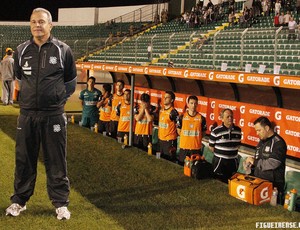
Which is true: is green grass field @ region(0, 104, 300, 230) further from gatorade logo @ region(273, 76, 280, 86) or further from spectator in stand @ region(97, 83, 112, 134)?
spectator in stand @ region(97, 83, 112, 134)

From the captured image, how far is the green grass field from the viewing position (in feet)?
18.0

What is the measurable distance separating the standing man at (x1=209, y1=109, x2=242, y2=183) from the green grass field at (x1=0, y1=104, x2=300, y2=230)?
50 cm

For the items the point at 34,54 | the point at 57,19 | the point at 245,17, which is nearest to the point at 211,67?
the point at 34,54

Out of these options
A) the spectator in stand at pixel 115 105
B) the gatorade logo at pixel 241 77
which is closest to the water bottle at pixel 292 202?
the gatorade logo at pixel 241 77

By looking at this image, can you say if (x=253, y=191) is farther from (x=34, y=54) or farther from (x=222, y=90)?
(x=222, y=90)

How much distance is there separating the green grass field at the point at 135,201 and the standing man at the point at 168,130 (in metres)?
0.83

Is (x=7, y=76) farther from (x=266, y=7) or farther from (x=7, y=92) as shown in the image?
(x=266, y=7)

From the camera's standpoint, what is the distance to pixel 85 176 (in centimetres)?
792

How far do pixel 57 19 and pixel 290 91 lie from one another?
115 feet

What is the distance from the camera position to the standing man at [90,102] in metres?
13.7

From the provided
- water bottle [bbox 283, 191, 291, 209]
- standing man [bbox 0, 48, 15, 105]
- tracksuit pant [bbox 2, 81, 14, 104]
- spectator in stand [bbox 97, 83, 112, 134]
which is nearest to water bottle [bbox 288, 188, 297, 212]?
water bottle [bbox 283, 191, 291, 209]

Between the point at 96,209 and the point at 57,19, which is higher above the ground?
the point at 57,19

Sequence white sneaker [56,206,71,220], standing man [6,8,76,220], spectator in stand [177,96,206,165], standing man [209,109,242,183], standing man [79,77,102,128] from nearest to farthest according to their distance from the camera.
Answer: standing man [6,8,76,220] → white sneaker [56,206,71,220] → standing man [209,109,242,183] → spectator in stand [177,96,206,165] → standing man [79,77,102,128]

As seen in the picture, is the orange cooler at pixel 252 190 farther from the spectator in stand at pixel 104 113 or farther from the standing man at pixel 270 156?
the spectator in stand at pixel 104 113
